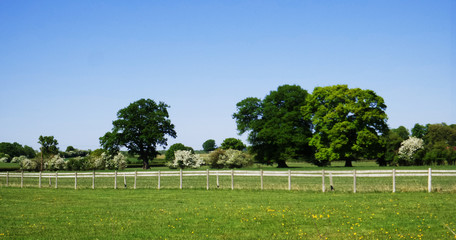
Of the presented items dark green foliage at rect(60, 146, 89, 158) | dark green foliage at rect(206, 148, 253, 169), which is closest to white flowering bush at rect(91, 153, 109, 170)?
dark green foliage at rect(206, 148, 253, 169)

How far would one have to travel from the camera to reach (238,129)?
219 ft

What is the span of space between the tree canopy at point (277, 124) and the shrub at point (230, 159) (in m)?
4.12

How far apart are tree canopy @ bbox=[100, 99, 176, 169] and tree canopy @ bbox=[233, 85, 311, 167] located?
43.5 ft

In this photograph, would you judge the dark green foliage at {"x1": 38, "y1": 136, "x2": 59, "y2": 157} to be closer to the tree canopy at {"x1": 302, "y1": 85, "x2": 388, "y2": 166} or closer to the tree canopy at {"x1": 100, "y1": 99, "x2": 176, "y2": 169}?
the tree canopy at {"x1": 100, "y1": 99, "x2": 176, "y2": 169}

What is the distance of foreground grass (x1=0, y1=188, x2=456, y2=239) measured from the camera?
1103 cm

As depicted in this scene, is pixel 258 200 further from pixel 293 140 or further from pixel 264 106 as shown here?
pixel 264 106

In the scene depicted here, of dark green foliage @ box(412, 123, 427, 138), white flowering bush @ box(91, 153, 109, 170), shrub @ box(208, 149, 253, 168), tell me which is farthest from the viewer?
dark green foliage @ box(412, 123, 427, 138)

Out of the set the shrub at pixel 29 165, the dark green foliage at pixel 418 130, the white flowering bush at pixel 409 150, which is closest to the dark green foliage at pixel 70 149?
the shrub at pixel 29 165

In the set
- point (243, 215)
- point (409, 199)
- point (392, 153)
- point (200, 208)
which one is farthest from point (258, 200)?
point (392, 153)

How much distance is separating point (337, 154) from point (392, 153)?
20.7 meters

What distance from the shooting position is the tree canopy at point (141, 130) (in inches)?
2694

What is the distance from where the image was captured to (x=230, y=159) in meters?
68.6

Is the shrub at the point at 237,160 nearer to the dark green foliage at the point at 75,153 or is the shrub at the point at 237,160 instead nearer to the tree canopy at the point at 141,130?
the tree canopy at the point at 141,130

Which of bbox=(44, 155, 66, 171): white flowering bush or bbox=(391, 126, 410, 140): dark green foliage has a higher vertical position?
bbox=(391, 126, 410, 140): dark green foliage
